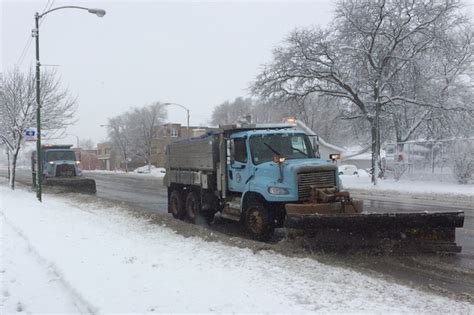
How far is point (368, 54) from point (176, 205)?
18.4m

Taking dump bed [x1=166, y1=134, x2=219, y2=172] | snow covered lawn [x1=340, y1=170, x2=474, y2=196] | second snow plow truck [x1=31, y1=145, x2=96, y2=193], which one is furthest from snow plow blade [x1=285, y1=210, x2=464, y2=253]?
second snow plow truck [x1=31, y1=145, x2=96, y2=193]

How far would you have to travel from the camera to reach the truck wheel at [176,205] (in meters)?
14.2

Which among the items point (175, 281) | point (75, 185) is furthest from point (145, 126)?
point (175, 281)

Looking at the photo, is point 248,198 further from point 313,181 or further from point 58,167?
point 58,167

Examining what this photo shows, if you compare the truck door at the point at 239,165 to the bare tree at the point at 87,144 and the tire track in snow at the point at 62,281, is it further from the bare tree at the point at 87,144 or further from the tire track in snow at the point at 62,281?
the bare tree at the point at 87,144

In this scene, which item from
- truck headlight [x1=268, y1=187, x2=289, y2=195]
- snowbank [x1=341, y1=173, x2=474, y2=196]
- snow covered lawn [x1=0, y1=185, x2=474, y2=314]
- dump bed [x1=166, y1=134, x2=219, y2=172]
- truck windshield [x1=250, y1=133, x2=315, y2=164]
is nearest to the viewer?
snow covered lawn [x1=0, y1=185, x2=474, y2=314]

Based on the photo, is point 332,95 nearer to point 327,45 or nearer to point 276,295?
point 327,45

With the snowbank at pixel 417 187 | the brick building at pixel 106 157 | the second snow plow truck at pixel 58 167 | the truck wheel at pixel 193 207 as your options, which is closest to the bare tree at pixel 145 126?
the brick building at pixel 106 157

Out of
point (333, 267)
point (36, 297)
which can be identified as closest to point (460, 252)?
point (333, 267)

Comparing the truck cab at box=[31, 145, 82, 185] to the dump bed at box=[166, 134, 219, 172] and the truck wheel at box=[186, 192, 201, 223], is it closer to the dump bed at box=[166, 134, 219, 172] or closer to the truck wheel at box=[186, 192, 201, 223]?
the dump bed at box=[166, 134, 219, 172]

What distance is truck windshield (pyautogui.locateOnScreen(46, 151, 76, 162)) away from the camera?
28.1 metres

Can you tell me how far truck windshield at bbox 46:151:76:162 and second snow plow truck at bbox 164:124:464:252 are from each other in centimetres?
1682

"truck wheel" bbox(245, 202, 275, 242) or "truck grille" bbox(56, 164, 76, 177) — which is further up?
"truck grille" bbox(56, 164, 76, 177)

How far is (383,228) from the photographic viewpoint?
8547 mm
